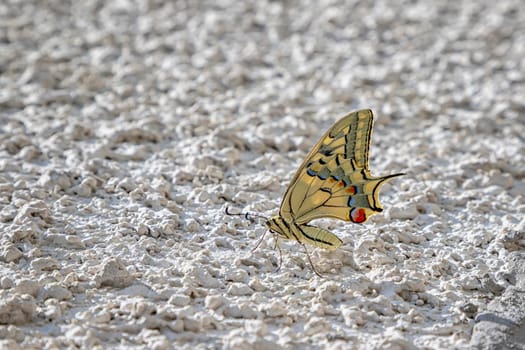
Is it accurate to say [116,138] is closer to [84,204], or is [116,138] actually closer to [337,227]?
[84,204]

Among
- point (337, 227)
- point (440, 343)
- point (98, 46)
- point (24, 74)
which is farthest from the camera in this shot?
point (98, 46)

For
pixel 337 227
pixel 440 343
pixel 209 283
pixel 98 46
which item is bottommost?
pixel 440 343

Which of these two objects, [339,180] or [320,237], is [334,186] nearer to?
[339,180]

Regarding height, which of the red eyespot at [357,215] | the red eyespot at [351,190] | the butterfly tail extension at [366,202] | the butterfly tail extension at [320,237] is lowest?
the butterfly tail extension at [320,237]

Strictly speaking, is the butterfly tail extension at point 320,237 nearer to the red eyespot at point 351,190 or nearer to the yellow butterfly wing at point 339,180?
the yellow butterfly wing at point 339,180

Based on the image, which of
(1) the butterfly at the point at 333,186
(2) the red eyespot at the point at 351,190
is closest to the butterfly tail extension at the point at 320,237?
(1) the butterfly at the point at 333,186

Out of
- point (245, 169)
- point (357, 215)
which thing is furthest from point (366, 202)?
point (245, 169)

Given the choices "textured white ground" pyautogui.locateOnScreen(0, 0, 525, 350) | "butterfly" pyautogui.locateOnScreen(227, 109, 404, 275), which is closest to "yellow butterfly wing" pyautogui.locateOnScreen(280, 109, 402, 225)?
"butterfly" pyautogui.locateOnScreen(227, 109, 404, 275)

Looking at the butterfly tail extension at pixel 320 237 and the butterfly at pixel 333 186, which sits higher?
the butterfly at pixel 333 186

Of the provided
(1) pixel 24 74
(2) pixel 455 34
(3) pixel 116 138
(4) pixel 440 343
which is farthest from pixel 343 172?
(2) pixel 455 34
